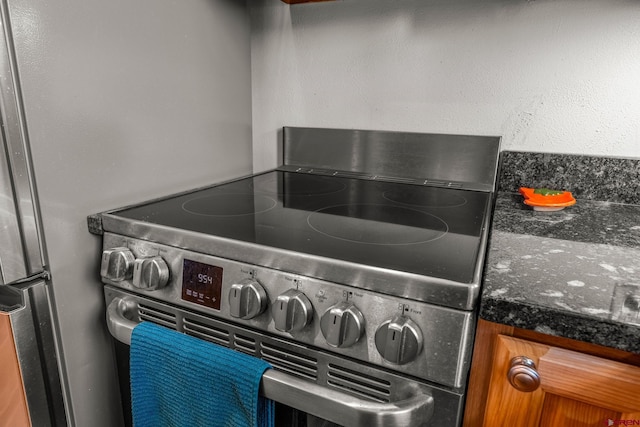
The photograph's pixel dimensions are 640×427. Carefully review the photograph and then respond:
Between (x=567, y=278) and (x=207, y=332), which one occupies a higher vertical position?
(x=567, y=278)

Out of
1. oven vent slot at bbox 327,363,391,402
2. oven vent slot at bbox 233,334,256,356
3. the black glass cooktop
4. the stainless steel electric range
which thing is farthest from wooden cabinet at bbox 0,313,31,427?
oven vent slot at bbox 327,363,391,402

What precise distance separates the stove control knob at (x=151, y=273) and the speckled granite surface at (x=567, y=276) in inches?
21.0

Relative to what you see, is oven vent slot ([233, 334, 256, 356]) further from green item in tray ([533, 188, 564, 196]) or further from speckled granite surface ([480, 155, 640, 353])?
green item in tray ([533, 188, 564, 196])

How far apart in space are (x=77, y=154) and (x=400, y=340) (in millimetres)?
683

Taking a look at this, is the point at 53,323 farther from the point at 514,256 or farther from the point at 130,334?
the point at 514,256

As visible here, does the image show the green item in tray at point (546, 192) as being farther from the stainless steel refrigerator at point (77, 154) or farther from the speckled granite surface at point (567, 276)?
the stainless steel refrigerator at point (77, 154)

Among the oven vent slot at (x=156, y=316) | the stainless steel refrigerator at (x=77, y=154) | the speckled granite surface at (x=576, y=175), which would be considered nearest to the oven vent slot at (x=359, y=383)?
the oven vent slot at (x=156, y=316)

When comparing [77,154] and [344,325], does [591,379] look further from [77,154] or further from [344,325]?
[77,154]

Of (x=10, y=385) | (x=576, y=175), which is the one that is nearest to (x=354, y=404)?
(x=10, y=385)

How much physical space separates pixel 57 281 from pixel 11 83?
0.35 meters

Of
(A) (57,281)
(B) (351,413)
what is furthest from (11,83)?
(B) (351,413)

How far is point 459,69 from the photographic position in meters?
1.08

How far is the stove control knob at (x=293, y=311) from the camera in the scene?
2.01ft

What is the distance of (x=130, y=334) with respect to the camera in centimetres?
75
